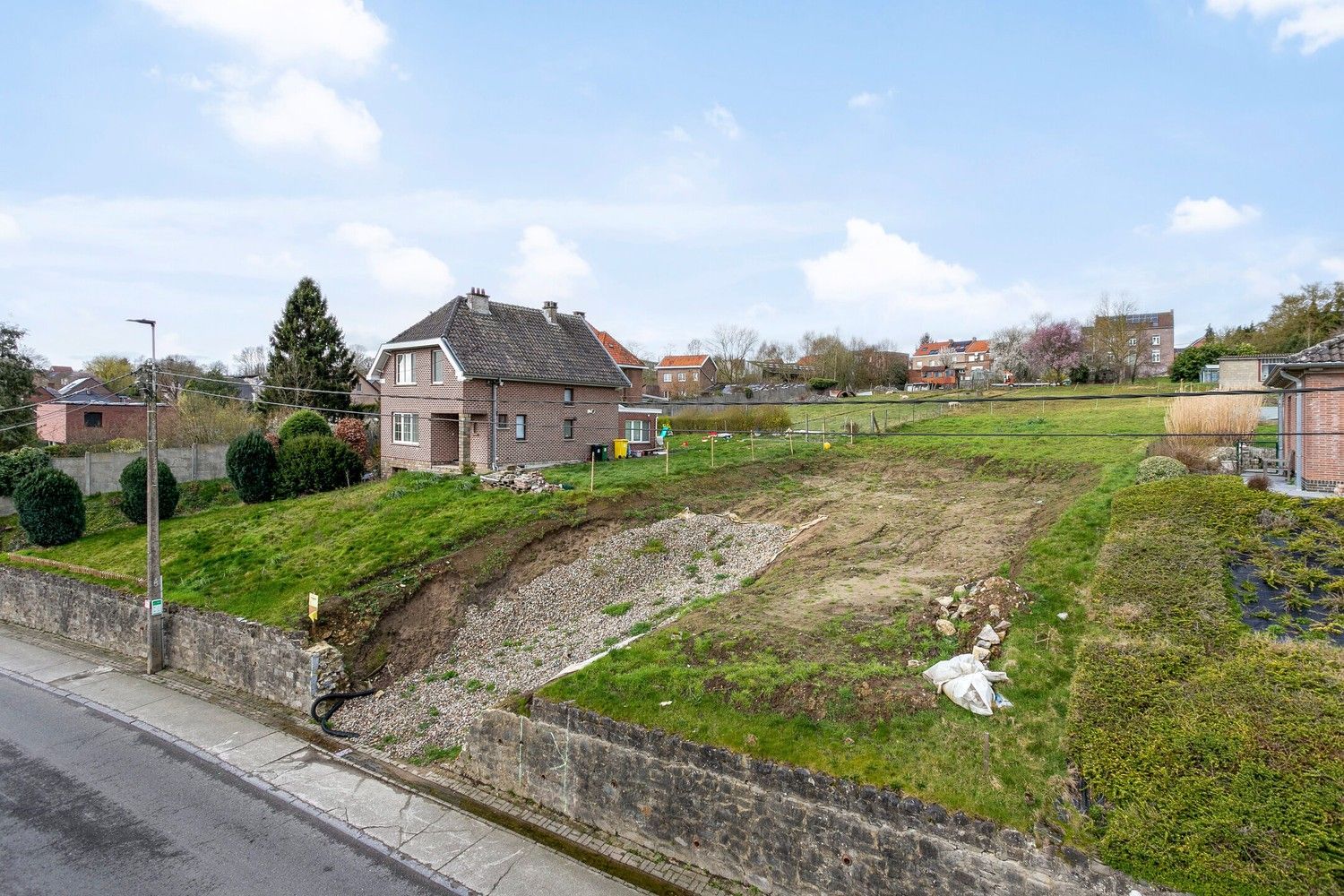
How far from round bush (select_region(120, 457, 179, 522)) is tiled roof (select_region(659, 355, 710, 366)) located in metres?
55.2

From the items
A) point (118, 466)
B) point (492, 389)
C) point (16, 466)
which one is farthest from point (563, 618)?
point (118, 466)

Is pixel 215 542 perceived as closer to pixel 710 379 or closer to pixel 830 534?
pixel 830 534

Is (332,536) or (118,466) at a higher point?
(118,466)

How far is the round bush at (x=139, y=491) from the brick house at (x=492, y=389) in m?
7.85

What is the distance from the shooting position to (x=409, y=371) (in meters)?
29.6

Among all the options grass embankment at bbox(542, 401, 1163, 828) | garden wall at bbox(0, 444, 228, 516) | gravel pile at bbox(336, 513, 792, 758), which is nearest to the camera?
grass embankment at bbox(542, 401, 1163, 828)

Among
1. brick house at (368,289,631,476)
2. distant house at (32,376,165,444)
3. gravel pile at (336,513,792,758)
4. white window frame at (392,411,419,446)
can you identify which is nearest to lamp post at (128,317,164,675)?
gravel pile at (336,513,792,758)

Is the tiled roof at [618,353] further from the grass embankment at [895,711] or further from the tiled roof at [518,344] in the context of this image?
the grass embankment at [895,711]

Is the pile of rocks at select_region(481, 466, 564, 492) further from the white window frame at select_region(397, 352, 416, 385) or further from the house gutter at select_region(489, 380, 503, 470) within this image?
the white window frame at select_region(397, 352, 416, 385)

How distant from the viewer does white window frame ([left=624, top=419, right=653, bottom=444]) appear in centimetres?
3359

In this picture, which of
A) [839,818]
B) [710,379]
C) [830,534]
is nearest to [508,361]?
[830,534]

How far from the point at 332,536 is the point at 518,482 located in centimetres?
582

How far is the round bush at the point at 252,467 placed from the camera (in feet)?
89.4

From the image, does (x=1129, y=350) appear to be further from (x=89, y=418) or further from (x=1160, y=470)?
(x=89, y=418)
